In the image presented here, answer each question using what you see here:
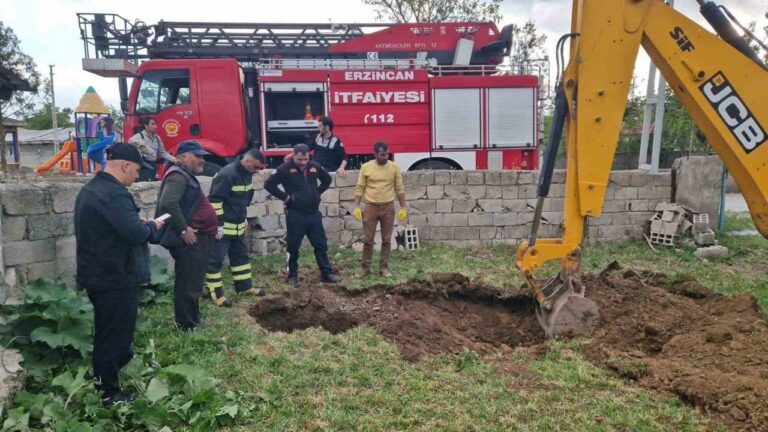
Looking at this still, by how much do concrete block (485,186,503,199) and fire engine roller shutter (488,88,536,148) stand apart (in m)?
2.82

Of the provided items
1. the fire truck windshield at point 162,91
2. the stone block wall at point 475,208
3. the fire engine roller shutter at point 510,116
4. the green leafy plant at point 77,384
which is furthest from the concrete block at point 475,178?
the green leafy plant at point 77,384

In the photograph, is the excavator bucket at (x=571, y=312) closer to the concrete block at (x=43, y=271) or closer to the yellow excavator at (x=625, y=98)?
the yellow excavator at (x=625, y=98)

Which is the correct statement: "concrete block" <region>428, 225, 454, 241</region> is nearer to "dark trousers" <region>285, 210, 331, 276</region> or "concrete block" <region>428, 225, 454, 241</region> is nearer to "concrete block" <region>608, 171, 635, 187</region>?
"dark trousers" <region>285, 210, 331, 276</region>

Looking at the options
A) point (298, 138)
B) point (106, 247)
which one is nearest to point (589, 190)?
point (106, 247)

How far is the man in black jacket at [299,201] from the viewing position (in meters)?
6.84

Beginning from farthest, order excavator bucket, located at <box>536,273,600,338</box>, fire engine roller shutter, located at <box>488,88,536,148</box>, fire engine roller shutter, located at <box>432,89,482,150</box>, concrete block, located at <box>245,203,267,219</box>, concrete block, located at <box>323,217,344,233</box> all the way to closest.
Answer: fire engine roller shutter, located at <box>488,88,536,148</box> < fire engine roller shutter, located at <box>432,89,482,150</box> < concrete block, located at <box>323,217,344,233</box> < concrete block, located at <box>245,203,267,219</box> < excavator bucket, located at <box>536,273,600,338</box>

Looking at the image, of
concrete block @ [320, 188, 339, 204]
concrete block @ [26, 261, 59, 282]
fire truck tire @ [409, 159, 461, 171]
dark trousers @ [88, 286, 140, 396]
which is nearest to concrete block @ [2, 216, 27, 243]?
concrete block @ [26, 261, 59, 282]

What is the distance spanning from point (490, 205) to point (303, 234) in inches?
139

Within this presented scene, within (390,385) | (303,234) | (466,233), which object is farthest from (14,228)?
(466,233)

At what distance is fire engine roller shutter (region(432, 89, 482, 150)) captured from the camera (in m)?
11.3

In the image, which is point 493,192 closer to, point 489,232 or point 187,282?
point 489,232

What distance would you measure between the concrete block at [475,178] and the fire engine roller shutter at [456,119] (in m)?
2.52

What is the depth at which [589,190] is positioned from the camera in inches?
176

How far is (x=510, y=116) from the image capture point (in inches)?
460
